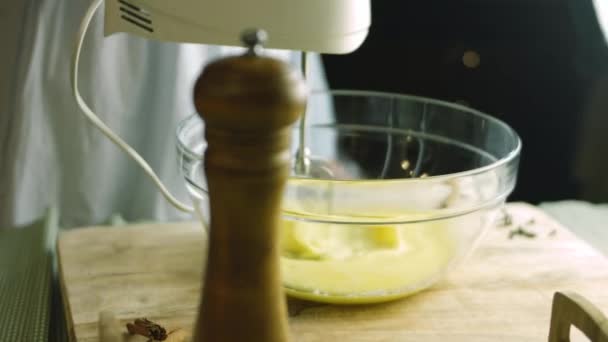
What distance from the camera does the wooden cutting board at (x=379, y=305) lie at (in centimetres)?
60

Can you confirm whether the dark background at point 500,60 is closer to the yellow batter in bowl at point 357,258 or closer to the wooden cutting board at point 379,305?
the wooden cutting board at point 379,305

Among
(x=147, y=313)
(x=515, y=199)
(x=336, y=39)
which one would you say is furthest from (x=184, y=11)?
(x=515, y=199)

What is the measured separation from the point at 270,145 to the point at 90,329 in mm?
329

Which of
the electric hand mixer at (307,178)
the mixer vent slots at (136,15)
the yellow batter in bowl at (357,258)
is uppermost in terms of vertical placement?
the mixer vent slots at (136,15)

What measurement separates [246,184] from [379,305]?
1.11 feet

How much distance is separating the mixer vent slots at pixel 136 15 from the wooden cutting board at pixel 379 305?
0.77 feet

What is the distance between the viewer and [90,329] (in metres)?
0.59

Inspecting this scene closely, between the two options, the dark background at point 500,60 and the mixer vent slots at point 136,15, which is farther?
the dark background at point 500,60

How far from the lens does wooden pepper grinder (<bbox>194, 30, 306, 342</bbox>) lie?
321 millimetres

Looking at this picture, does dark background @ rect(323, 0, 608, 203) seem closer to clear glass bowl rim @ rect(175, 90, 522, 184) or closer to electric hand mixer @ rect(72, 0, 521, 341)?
electric hand mixer @ rect(72, 0, 521, 341)

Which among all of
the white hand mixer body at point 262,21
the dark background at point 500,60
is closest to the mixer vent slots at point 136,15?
the white hand mixer body at point 262,21

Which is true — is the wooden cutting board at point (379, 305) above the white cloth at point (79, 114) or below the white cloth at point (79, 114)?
below

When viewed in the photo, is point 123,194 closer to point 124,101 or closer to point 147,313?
point 124,101

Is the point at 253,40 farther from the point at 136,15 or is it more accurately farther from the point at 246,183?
the point at 136,15
